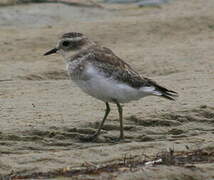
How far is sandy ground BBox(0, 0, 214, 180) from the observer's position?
22.6 feet

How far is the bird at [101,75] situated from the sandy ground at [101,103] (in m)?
0.46

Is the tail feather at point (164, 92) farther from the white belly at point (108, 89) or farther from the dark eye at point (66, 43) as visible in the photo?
the dark eye at point (66, 43)

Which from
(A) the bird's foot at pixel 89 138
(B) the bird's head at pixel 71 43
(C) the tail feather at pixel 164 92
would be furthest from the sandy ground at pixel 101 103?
(B) the bird's head at pixel 71 43

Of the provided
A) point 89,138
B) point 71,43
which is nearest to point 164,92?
point 89,138

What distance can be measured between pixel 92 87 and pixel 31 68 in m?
4.02

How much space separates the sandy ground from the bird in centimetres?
46

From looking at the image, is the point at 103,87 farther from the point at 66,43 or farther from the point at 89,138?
the point at 66,43

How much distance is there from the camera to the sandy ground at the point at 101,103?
689cm

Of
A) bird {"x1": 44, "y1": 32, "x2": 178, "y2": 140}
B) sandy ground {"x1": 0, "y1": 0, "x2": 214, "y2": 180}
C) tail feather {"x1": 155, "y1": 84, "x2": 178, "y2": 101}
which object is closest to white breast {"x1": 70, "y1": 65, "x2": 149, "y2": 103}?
bird {"x1": 44, "y1": 32, "x2": 178, "y2": 140}

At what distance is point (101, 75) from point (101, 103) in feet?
5.88

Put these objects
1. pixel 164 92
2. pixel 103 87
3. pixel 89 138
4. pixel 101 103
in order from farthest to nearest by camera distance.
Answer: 1. pixel 101 103
2. pixel 164 92
3. pixel 89 138
4. pixel 103 87

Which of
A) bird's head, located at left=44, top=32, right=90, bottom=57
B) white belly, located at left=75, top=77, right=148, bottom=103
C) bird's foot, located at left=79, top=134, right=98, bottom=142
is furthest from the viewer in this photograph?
bird's head, located at left=44, top=32, right=90, bottom=57

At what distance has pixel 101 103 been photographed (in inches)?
364

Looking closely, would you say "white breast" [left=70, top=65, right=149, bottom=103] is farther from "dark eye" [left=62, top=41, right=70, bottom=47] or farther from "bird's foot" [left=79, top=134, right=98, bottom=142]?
"dark eye" [left=62, top=41, right=70, bottom=47]
